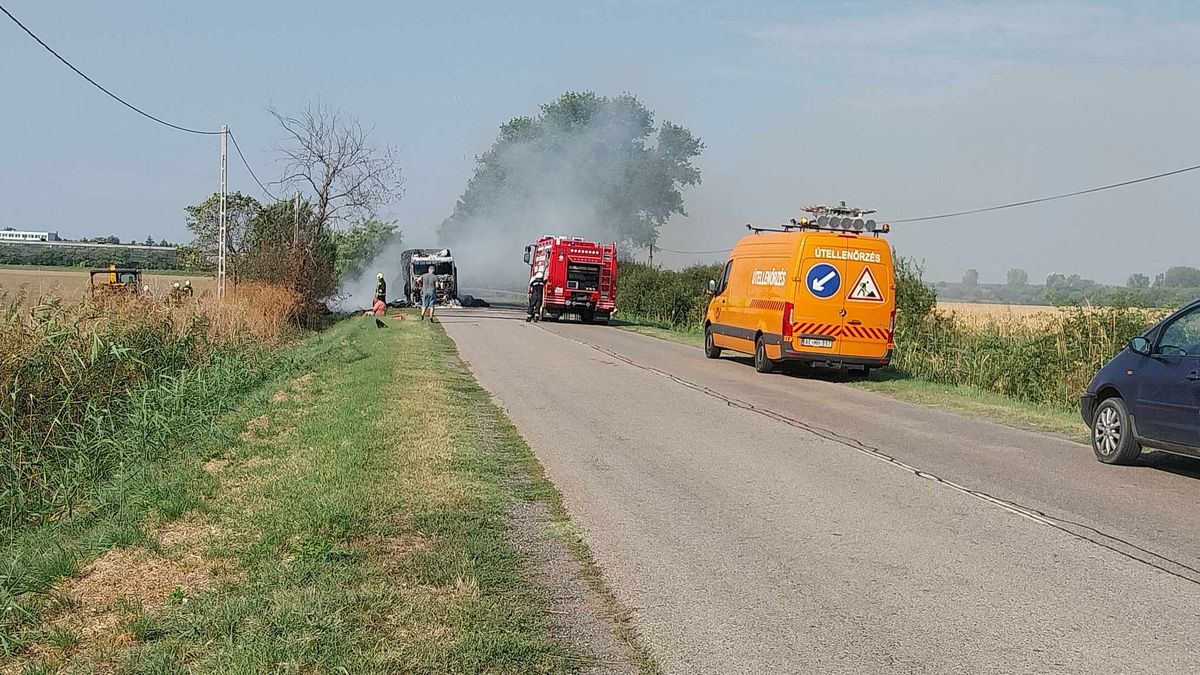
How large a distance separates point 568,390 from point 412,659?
11986 mm

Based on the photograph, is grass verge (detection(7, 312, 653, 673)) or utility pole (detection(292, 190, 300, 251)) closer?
grass verge (detection(7, 312, 653, 673))

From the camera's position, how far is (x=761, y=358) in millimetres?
20797

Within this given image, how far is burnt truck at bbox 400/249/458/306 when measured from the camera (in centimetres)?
5269

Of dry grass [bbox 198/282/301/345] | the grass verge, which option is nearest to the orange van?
the grass verge

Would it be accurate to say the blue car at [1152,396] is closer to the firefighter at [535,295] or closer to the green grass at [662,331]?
the green grass at [662,331]

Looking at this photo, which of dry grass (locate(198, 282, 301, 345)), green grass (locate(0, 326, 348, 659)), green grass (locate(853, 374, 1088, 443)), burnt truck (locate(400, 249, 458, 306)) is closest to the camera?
green grass (locate(0, 326, 348, 659))

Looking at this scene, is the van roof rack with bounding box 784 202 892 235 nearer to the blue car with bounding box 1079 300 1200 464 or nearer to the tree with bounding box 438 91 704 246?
the blue car with bounding box 1079 300 1200 464

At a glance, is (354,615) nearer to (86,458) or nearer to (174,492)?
(174,492)

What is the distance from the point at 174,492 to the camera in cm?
866

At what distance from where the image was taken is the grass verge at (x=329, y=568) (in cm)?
498

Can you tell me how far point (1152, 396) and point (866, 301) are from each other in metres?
9.28

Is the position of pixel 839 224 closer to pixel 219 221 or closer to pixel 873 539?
pixel 873 539

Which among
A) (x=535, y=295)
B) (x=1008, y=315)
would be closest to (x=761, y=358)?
(x=1008, y=315)

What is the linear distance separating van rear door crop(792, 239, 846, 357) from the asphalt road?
15.2 ft
